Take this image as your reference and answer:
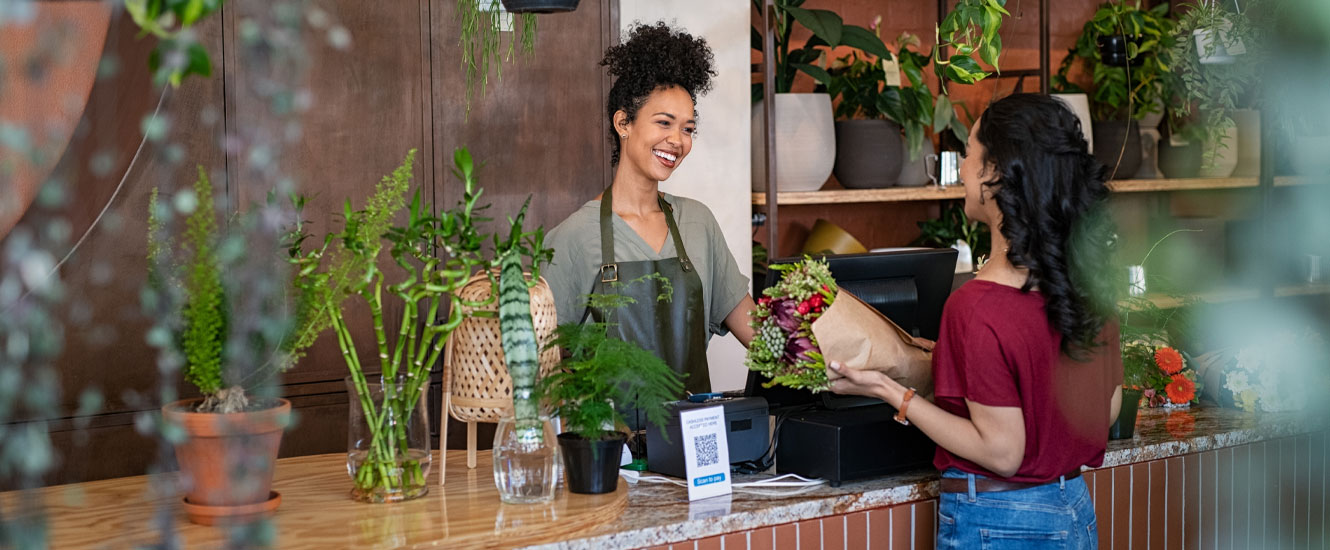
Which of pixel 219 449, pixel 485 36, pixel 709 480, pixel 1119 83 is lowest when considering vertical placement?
pixel 709 480

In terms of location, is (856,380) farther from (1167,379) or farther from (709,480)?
(1167,379)

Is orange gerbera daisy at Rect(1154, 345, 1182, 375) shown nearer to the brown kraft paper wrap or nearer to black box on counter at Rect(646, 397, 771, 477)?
the brown kraft paper wrap

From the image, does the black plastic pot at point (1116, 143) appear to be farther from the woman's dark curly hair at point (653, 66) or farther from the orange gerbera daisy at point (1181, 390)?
the woman's dark curly hair at point (653, 66)

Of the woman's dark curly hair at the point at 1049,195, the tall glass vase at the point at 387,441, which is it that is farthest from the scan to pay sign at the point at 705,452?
the woman's dark curly hair at the point at 1049,195

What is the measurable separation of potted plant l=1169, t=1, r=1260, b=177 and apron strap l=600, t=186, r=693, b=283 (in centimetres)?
191

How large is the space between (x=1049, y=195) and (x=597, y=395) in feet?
2.15

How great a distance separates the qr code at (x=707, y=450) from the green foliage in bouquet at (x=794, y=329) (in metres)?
0.12

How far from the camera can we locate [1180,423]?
2.16 metres

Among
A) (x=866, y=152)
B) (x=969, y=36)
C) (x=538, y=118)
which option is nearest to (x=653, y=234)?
(x=538, y=118)

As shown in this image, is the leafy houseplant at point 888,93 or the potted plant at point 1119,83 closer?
the leafy houseplant at point 888,93

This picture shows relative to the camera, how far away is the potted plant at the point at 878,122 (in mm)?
3482

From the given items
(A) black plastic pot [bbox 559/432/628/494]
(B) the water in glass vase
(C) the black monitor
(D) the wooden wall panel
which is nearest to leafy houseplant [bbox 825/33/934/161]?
(D) the wooden wall panel

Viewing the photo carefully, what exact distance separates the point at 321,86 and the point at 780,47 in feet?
4.52

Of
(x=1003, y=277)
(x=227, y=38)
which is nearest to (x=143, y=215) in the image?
(x=227, y=38)
